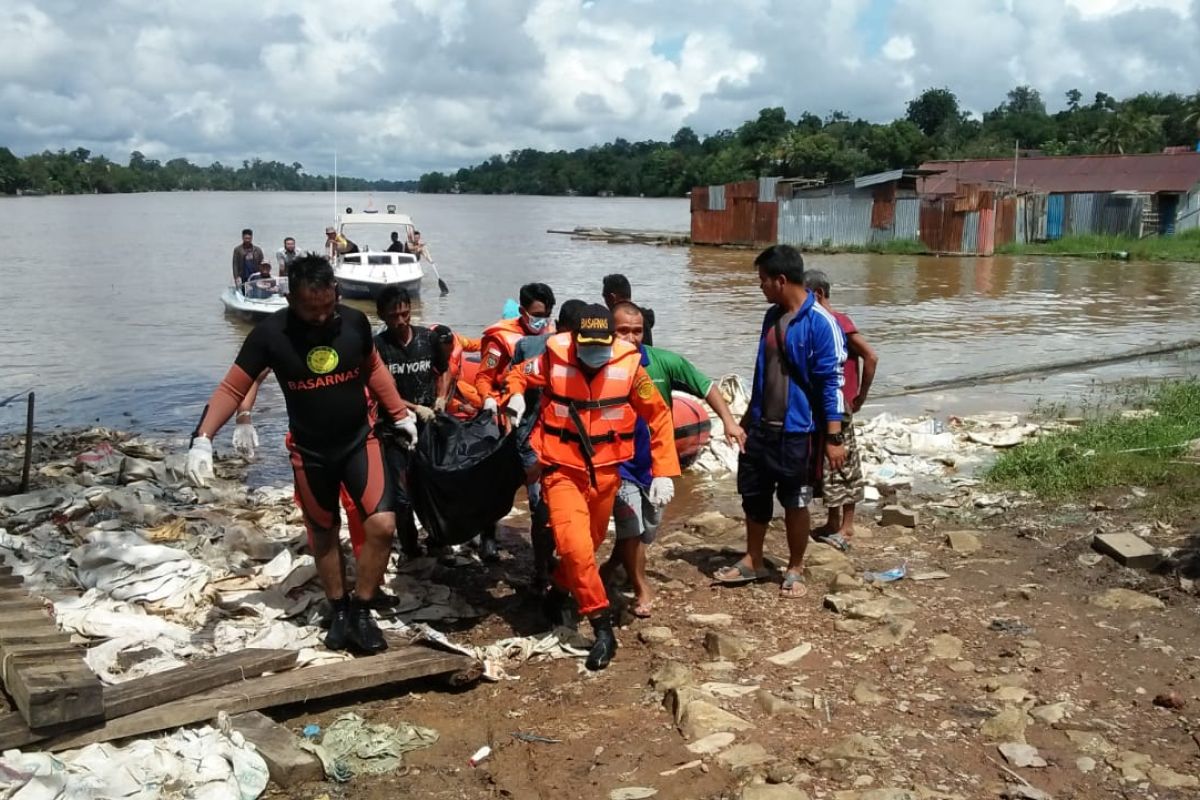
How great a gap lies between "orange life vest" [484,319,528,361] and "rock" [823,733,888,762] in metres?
2.81

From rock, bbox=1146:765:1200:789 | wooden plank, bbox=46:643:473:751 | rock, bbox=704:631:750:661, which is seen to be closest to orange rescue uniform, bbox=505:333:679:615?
rock, bbox=704:631:750:661

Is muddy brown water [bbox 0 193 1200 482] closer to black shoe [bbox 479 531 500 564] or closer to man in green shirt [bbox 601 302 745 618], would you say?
black shoe [bbox 479 531 500 564]

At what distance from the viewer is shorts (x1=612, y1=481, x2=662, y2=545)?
5086mm

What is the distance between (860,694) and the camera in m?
4.31

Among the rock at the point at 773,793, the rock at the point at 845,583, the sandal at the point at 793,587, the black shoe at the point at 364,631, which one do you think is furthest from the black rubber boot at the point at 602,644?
the rock at the point at 845,583

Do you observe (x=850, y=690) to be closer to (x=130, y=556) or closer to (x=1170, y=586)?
(x=1170, y=586)

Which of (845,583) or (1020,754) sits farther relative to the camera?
(845,583)

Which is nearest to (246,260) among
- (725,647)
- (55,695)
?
(725,647)

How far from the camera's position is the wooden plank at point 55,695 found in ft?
12.0

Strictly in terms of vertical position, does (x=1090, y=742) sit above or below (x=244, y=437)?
below

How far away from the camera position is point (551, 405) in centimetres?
485

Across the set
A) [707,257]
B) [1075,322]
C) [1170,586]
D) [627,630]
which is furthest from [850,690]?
[707,257]

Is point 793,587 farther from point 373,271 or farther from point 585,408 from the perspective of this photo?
point 373,271

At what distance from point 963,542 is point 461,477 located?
3.12 meters
